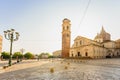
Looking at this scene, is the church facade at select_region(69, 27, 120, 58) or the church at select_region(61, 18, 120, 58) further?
the church at select_region(61, 18, 120, 58)

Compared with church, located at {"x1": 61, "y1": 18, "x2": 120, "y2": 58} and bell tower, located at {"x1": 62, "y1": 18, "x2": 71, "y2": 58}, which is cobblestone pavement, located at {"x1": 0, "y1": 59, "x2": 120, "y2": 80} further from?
bell tower, located at {"x1": 62, "y1": 18, "x2": 71, "y2": 58}

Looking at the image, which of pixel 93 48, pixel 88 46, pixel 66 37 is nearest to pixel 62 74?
pixel 93 48

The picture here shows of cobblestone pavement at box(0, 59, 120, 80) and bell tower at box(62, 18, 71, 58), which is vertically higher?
bell tower at box(62, 18, 71, 58)

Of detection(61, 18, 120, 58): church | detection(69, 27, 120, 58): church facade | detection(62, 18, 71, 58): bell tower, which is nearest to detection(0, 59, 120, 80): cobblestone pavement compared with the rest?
detection(69, 27, 120, 58): church facade

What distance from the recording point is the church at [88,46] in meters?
64.2

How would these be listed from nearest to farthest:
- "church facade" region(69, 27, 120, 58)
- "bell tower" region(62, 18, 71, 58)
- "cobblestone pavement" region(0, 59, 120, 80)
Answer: "cobblestone pavement" region(0, 59, 120, 80)
"church facade" region(69, 27, 120, 58)
"bell tower" region(62, 18, 71, 58)

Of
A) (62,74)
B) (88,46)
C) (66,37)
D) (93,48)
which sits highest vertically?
(66,37)

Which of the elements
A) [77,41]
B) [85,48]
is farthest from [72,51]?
[85,48]

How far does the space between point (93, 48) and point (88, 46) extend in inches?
111

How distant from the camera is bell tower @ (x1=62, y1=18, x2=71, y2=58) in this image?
263ft

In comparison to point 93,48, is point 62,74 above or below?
below

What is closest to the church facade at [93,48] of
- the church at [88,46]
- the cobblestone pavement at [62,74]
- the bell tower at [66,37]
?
the church at [88,46]

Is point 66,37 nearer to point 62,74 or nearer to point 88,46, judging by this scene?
point 88,46

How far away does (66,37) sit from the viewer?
8081 cm
